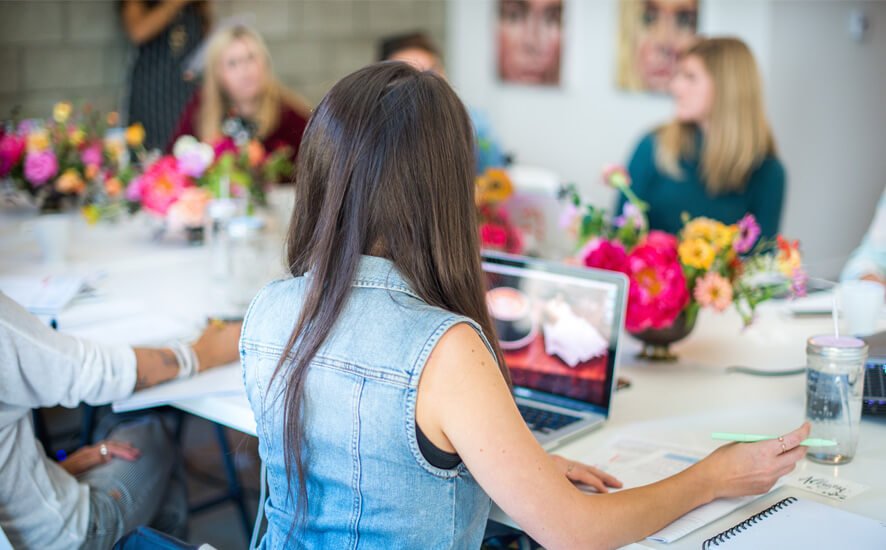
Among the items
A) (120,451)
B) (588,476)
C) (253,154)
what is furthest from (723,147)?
(120,451)

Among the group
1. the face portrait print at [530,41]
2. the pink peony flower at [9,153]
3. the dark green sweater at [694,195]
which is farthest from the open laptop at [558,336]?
the face portrait print at [530,41]

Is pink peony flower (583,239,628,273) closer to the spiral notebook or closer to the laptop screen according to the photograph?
the laptop screen

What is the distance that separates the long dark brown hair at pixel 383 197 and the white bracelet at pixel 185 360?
Answer: 61cm

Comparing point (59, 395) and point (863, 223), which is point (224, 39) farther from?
point (863, 223)

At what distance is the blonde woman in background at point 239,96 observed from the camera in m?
3.86

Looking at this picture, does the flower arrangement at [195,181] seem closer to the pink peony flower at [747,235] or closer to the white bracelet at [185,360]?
the white bracelet at [185,360]

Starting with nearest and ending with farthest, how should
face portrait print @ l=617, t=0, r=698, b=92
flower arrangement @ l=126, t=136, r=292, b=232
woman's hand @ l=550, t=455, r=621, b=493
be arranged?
Answer: woman's hand @ l=550, t=455, r=621, b=493
flower arrangement @ l=126, t=136, r=292, b=232
face portrait print @ l=617, t=0, r=698, b=92

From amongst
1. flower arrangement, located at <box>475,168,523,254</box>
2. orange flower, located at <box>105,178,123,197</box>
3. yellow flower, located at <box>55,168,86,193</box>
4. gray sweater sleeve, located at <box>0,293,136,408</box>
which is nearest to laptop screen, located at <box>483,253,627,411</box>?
flower arrangement, located at <box>475,168,523,254</box>

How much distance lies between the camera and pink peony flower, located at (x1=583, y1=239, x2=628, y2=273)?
6.28ft

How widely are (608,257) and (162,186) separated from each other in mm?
1500

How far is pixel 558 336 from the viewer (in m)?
1.76

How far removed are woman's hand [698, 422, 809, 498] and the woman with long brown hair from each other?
0.09 meters

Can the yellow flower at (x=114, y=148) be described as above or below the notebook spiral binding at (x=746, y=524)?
above

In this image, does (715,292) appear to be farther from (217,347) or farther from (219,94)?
(219,94)
